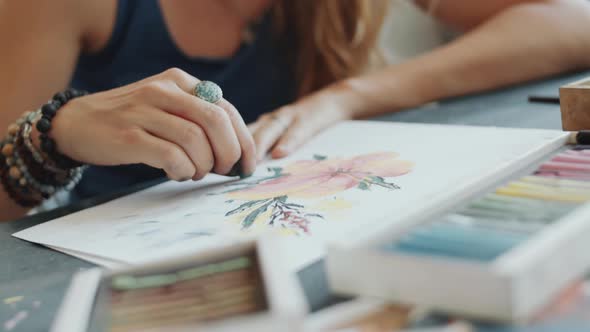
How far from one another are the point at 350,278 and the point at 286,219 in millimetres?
142

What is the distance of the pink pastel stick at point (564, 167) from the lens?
40cm

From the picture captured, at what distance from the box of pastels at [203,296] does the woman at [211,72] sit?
8.9 inches

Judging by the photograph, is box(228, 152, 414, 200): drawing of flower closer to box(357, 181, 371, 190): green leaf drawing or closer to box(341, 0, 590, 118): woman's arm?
box(357, 181, 371, 190): green leaf drawing

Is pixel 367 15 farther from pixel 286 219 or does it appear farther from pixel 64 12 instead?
pixel 286 219

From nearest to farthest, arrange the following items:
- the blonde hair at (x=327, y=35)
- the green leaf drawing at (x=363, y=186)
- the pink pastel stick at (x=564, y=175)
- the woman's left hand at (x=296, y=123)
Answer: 1. the pink pastel stick at (x=564, y=175)
2. the green leaf drawing at (x=363, y=186)
3. the woman's left hand at (x=296, y=123)
4. the blonde hair at (x=327, y=35)

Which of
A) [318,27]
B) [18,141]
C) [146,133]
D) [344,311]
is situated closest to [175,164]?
[146,133]

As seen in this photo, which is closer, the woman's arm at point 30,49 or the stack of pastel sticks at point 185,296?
the stack of pastel sticks at point 185,296

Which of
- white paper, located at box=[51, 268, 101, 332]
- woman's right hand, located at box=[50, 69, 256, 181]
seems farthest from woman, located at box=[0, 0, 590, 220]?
white paper, located at box=[51, 268, 101, 332]

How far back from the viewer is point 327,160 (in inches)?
23.0

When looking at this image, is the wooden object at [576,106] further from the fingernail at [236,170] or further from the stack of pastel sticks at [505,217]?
the fingernail at [236,170]

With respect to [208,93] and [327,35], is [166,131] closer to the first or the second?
[208,93]

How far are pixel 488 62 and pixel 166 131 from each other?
0.47 meters

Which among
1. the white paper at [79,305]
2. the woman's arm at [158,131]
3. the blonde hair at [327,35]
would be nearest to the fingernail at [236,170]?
the woman's arm at [158,131]

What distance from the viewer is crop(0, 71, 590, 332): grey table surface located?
1.14ft
